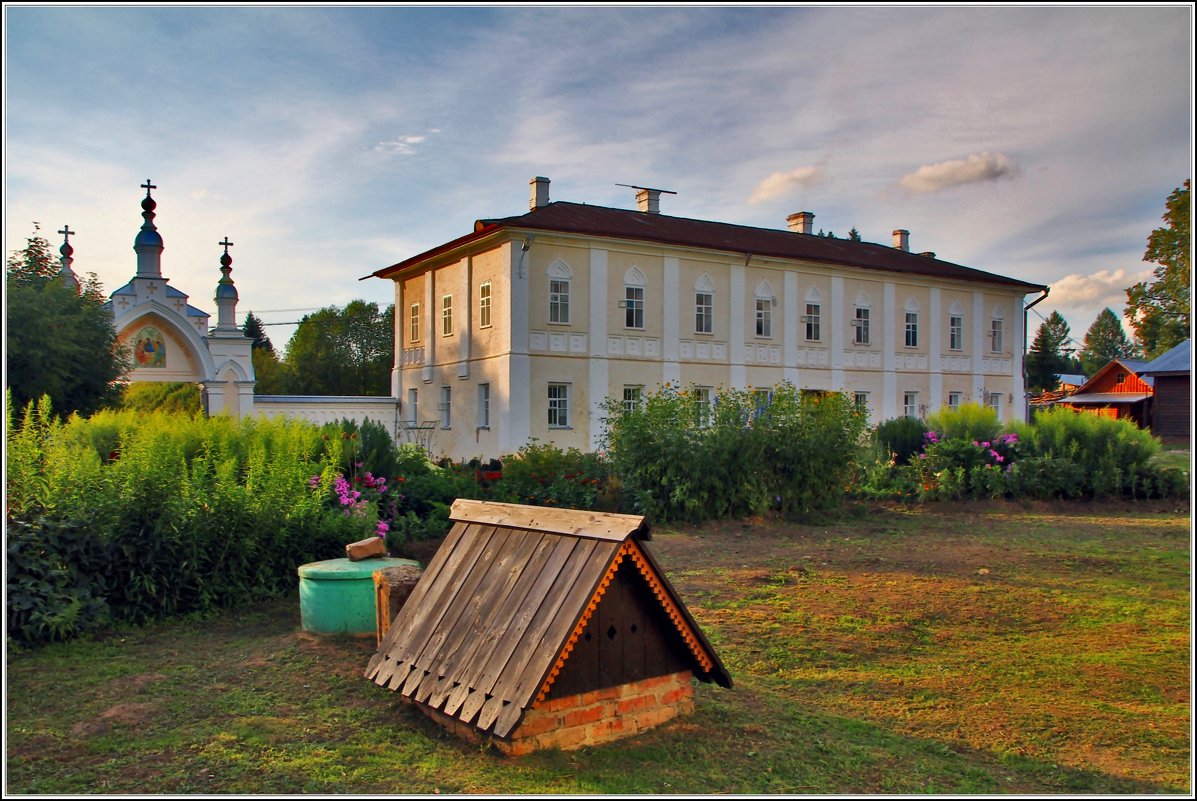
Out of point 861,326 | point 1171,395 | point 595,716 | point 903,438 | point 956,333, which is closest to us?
point 595,716

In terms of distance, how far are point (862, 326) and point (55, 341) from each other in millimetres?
28370

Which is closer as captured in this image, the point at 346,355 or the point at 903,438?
the point at 903,438

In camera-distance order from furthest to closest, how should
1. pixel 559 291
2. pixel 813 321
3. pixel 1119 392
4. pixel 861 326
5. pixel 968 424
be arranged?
pixel 1119 392 < pixel 861 326 < pixel 813 321 < pixel 559 291 < pixel 968 424

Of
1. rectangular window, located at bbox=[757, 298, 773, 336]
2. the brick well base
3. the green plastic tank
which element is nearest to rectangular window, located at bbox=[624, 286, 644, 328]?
rectangular window, located at bbox=[757, 298, 773, 336]

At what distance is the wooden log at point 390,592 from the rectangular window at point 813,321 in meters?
29.2

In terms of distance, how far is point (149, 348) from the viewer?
98.3 feet

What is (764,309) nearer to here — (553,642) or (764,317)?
(764,317)

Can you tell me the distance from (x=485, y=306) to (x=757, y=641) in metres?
23.4

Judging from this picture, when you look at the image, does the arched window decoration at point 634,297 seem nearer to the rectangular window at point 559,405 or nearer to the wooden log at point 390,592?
the rectangular window at point 559,405

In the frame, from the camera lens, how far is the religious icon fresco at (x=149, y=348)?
2953 cm

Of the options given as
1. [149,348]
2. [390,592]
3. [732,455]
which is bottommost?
[390,592]

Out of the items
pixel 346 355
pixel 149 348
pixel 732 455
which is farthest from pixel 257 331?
pixel 732 455

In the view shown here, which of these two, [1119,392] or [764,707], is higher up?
[1119,392]

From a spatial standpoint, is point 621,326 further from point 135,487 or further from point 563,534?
point 563,534
